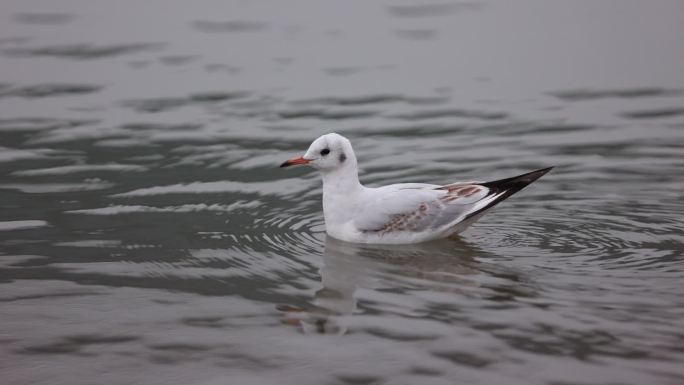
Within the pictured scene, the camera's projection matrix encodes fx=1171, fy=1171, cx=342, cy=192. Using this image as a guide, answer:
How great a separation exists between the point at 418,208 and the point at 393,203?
22cm

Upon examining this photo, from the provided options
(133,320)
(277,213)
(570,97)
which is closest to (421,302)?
(133,320)

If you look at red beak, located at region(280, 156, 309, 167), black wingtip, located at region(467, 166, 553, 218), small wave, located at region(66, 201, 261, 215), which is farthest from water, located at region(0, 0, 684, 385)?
red beak, located at region(280, 156, 309, 167)

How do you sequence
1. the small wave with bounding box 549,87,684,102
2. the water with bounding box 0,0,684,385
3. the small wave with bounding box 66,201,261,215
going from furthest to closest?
1. the small wave with bounding box 549,87,684,102
2. the small wave with bounding box 66,201,261,215
3. the water with bounding box 0,0,684,385

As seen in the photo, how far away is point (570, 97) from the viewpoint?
14.2 m

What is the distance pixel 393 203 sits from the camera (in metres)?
10.1

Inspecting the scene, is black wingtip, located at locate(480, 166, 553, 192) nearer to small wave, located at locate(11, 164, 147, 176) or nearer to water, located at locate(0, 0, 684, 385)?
water, located at locate(0, 0, 684, 385)

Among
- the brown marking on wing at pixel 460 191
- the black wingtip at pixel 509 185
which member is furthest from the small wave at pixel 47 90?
the black wingtip at pixel 509 185

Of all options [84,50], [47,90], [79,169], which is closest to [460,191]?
[79,169]

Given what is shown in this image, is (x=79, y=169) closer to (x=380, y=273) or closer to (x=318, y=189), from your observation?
(x=318, y=189)

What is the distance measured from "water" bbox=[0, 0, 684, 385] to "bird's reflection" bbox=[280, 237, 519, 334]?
0.03m

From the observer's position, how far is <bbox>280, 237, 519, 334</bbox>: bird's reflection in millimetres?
8242

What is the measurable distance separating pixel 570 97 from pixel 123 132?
537 cm

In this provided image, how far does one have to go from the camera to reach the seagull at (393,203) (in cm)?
1000

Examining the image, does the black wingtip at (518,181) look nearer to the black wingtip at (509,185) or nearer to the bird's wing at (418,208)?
the black wingtip at (509,185)
